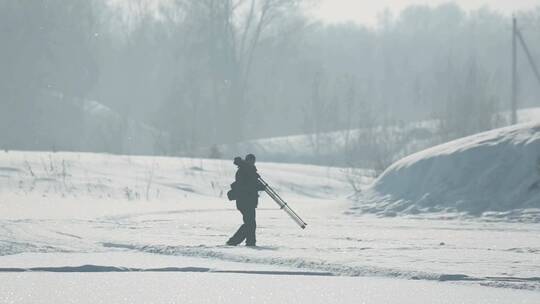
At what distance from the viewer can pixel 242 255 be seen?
47.9ft

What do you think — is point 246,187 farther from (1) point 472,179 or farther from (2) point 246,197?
(1) point 472,179

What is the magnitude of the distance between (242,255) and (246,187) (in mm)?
2256

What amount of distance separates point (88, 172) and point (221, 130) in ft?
120

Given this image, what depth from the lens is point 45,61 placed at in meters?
66.4

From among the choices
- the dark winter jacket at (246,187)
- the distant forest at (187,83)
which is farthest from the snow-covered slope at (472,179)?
the distant forest at (187,83)

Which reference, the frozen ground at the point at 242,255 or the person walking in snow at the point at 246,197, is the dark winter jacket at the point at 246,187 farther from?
the frozen ground at the point at 242,255

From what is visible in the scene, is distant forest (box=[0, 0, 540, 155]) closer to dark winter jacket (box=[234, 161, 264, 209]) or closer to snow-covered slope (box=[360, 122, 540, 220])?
snow-covered slope (box=[360, 122, 540, 220])

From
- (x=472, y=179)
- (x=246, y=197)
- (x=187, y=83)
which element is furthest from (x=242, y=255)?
(x=187, y=83)

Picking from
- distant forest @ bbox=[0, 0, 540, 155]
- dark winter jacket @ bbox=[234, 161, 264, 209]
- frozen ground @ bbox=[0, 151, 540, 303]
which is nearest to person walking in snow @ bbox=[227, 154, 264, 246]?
dark winter jacket @ bbox=[234, 161, 264, 209]

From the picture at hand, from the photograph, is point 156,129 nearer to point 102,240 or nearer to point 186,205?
point 186,205

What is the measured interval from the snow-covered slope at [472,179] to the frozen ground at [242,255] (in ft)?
2.92

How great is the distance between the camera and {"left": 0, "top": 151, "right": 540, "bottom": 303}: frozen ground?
10766mm

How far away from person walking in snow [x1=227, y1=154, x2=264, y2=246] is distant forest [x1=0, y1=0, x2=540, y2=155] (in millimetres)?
30319

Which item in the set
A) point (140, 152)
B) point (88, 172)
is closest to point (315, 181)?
point (88, 172)
